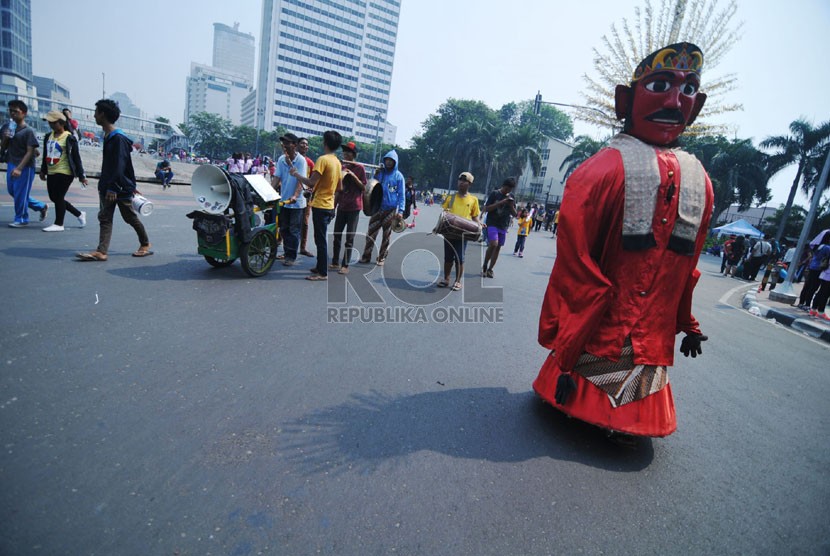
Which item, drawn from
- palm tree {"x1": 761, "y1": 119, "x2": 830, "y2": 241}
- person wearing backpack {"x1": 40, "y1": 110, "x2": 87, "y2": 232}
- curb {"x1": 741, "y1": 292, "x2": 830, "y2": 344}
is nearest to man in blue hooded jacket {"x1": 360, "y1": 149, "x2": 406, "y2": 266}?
person wearing backpack {"x1": 40, "y1": 110, "x2": 87, "y2": 232}

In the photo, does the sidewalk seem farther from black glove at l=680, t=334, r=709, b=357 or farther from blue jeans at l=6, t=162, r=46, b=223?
blue jeans at l=6, t=162, r=46, b=223

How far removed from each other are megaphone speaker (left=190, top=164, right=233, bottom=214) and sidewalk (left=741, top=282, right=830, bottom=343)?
9.72m

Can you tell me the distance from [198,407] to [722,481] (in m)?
3.13

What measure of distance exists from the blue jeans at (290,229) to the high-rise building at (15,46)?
85534 mm

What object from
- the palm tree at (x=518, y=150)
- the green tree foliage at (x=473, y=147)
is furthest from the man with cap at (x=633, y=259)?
the palm tree at (x=518, y=150)

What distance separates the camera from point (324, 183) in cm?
555

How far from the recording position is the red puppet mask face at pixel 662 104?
8.18ft

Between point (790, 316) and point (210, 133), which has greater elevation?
point (210, 133)

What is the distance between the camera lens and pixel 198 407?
251 centimetres

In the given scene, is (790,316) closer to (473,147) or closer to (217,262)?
(217,262)

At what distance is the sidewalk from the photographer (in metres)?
7.38

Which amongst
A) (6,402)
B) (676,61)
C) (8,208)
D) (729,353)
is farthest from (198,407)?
(8,208)

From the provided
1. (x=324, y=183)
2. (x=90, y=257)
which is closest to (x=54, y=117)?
(x=90, y=257)

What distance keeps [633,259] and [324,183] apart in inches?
163
